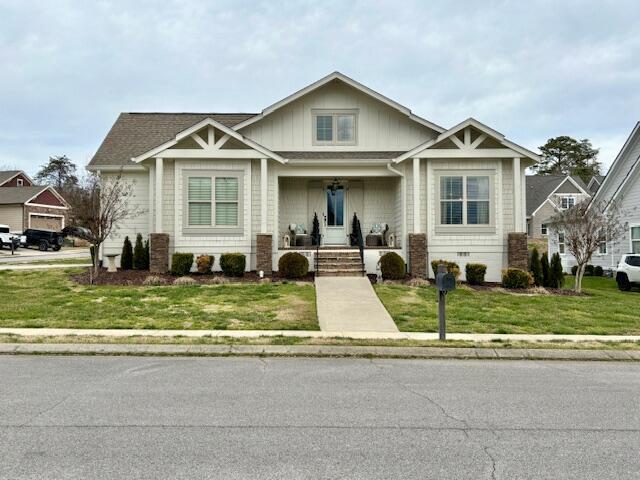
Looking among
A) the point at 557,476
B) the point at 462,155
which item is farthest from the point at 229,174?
the point at 557,476

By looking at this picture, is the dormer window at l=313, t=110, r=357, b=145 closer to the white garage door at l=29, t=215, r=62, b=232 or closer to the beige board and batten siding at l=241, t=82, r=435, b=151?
the beige board and batten siding at l=241, t=82, r=435, b=151

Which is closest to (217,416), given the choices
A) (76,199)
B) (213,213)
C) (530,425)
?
(530,425)

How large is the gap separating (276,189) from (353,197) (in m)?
3.76

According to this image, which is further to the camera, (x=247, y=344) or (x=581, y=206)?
(x=581, y=206)

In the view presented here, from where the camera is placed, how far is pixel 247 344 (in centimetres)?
889

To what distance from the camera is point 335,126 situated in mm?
20359

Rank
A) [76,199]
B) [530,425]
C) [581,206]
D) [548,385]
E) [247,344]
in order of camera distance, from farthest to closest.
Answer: [581,206], [76,199], [247,344], [548,385], [530,425]

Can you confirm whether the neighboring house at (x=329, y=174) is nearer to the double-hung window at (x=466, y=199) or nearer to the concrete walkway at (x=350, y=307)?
the double-hung window at (x=466, y=199)

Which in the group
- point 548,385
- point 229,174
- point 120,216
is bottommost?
point 548,385

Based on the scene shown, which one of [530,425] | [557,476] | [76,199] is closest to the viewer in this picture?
[557,476]

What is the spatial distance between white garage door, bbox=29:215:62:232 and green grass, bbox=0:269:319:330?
38.2m

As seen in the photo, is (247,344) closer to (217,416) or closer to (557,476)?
(217,416)

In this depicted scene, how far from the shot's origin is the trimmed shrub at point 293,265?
17141 millimetres

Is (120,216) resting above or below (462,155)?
below
